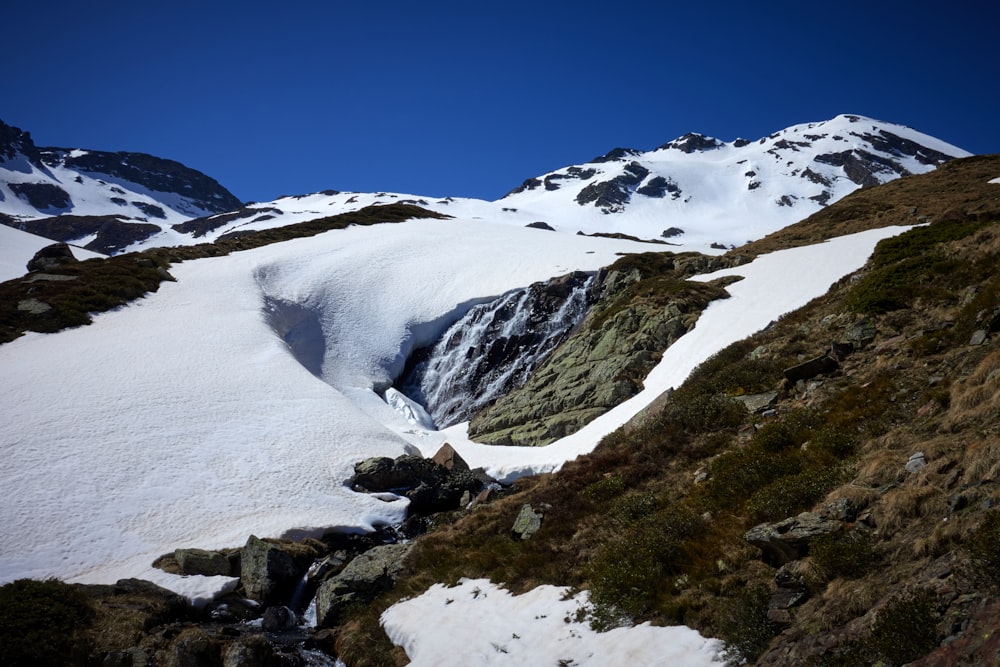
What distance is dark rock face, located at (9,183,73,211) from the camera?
16581cm

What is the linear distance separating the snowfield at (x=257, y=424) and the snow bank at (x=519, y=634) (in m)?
0.04

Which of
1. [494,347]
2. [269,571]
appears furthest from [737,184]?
[269,571]

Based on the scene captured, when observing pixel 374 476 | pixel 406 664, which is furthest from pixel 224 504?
pixel 406 664

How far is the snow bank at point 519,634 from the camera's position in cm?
745

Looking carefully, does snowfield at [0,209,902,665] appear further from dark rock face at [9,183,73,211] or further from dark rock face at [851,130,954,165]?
dark rock face at [9,183,73,211]

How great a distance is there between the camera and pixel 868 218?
37.3 m

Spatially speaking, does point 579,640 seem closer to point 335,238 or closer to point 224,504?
point 224,504

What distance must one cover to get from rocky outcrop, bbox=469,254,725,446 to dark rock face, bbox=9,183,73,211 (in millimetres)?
193571

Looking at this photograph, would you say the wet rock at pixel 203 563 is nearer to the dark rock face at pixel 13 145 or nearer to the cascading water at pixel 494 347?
the cascading water at pixel 494 347

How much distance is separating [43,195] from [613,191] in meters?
169

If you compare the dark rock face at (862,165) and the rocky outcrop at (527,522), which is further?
the dark rock face at (862,165)

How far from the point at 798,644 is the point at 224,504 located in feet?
63.1

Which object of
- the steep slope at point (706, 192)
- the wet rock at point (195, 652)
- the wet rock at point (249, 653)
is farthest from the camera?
the steep slope at point (706, 192)

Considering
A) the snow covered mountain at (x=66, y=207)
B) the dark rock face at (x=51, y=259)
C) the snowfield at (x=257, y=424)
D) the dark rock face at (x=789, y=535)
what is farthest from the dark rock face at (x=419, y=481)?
the snow covered mountain at (x=66, y=207)
